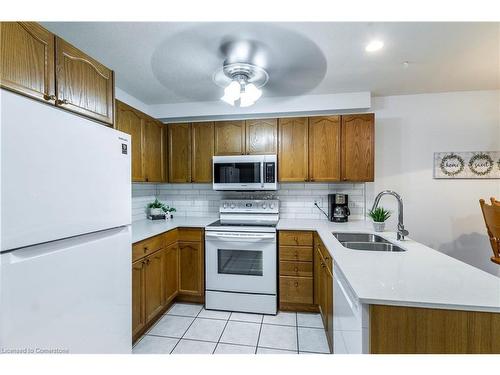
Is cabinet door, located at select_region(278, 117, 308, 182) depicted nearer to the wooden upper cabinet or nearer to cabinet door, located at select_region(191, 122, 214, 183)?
cabinet door, located at select_region(191, 122, 214, 183)

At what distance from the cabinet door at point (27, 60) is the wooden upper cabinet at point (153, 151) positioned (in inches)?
53.7

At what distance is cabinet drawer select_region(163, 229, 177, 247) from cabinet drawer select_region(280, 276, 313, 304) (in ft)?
3.98

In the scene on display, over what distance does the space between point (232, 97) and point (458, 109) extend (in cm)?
271

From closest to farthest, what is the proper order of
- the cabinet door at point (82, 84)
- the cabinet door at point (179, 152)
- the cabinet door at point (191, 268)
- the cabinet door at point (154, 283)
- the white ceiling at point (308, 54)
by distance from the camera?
1. the cabinet door at point (82, 84)
2. the white ceiling at point (308, 54)
3. the cabinet door at point (154, 283)
4. the cabinet door at point (191, 268)
5. the cabinet door at point (179, 152)

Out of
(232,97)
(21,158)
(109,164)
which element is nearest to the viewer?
(21,158)

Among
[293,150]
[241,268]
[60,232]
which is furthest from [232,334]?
[293,150]

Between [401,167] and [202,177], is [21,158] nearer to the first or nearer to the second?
[202,177]

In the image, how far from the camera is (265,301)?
2.36 metres

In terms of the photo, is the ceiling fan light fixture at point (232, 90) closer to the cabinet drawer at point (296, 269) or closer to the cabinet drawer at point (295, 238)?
the cabinet drawer at point (295, 238)

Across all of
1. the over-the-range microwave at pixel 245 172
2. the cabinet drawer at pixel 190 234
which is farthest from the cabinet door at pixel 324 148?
the cabinet drawer at pixel 190 234

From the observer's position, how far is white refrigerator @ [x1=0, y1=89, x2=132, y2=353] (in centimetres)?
84

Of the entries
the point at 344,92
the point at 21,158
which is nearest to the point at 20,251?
the point at 21,158

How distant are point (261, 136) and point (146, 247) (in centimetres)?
170

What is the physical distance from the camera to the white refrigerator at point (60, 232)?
33.2 inches
